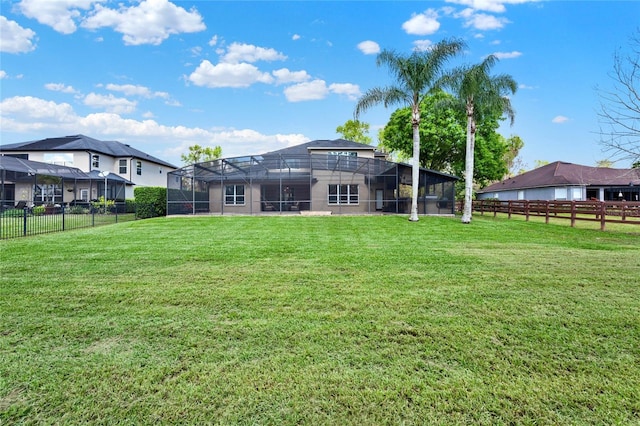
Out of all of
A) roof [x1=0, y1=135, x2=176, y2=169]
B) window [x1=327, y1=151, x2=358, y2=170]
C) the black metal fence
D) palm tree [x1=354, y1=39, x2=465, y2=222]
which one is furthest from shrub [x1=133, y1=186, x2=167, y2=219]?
palm tree [x1=354, y1=39, x2=465, y2=222]

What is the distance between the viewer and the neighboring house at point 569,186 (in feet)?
83.7

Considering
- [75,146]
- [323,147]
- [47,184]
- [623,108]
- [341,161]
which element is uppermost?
[323,147]

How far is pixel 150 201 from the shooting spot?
19.9 m

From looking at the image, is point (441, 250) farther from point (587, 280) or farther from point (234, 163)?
point (234, 163)

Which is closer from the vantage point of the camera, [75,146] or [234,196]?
[234,196]

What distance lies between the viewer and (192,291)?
4.31m

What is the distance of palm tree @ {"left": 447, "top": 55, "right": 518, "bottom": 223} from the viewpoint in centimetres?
1454

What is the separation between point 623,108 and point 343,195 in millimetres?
14987

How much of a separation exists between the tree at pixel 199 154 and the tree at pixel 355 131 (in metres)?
18.2

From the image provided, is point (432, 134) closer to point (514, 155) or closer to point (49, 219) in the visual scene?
point (49, 219)

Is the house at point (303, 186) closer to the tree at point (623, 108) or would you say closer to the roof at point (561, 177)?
the tree at point (623, 108)

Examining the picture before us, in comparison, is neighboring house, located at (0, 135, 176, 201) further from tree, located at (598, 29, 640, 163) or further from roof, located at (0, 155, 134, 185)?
tree, located at (598, 29, 640, 163)

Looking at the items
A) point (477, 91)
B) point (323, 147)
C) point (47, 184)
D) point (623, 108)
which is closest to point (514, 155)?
point (323, 147)

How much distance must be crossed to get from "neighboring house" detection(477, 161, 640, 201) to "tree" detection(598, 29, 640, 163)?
19.0 m
